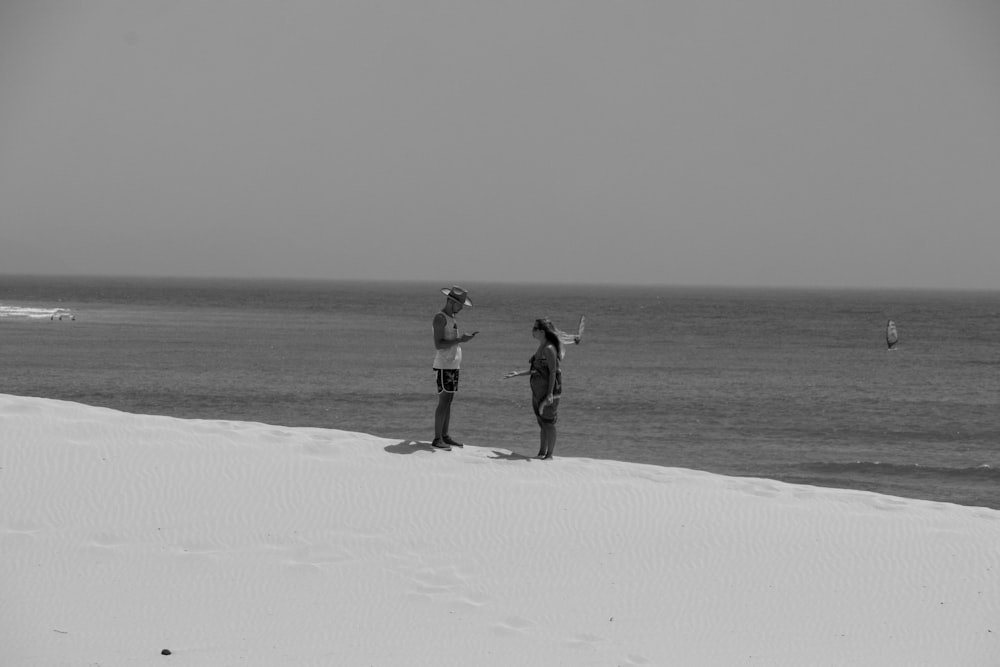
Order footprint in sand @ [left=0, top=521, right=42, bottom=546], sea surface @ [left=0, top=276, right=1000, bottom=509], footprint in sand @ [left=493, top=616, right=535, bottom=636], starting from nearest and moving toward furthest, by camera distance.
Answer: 1. footprint in sand @ [left=493, top=616, right=535, bottom=636]
2. footprint in sand @ [left=0, top=521, right=42, bottom=546]
3. sea surface @ [left=0, top=276, right=1000, bottom=509]

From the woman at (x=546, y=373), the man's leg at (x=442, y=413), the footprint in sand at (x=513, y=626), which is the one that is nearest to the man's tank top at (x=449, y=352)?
the man's leg at (x=442, y=413)

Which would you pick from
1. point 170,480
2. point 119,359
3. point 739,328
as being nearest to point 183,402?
point 119,359

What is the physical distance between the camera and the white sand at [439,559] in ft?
21.1

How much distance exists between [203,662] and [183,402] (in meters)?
23.3

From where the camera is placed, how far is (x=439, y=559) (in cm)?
785

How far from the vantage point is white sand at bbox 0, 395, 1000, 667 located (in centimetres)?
643

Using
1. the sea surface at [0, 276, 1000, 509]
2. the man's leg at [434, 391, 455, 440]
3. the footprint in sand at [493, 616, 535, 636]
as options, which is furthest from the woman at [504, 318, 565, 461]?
the sea surface at [0, 276, 1000, 509]

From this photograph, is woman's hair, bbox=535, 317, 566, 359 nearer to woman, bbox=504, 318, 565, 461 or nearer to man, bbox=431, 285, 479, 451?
woman, bbox=504, 318, 565, 461

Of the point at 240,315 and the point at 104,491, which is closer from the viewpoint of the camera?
the point at 104,491

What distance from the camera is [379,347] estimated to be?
51.7 meters

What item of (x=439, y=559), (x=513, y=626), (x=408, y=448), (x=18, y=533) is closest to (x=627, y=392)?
(x=408, y=448)

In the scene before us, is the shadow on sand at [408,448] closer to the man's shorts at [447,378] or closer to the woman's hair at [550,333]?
the man's shorts at [447,378]

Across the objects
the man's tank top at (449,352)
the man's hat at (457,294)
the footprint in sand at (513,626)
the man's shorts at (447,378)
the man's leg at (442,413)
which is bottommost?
the footprint in sand at (513,626)

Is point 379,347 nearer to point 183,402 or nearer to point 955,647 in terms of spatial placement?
point 183,402
